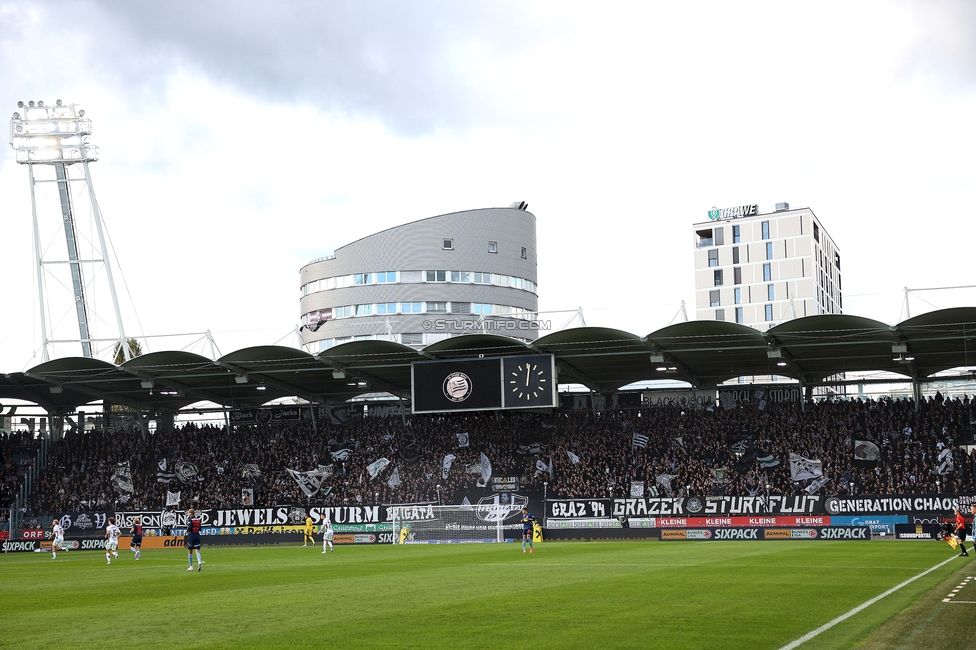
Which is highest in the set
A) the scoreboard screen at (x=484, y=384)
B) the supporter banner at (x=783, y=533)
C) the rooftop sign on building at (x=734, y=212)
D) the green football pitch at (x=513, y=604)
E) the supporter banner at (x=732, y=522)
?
the rooftop sign on building at (x=734, y=212)

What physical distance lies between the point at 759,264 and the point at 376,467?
3536 inches

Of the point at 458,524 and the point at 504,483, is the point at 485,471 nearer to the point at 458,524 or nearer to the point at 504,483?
the point at 504,483

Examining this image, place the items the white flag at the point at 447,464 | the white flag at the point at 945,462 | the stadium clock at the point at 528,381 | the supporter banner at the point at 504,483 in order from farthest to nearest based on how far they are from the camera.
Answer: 1. the white flag at the point at 447,464
2. the supporter banner at the point at 504,483
3. the stadium clock at the point at 528,381
4. the white flag at the point at 945,462

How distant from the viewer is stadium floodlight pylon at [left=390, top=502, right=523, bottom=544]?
52.3m

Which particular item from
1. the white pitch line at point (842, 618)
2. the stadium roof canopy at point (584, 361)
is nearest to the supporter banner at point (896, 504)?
the stadium roof canopy at point (584, 361)

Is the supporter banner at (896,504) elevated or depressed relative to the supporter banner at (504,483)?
depressed

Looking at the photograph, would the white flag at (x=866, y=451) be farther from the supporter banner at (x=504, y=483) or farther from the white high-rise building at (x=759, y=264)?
the white high-rise building at (x=759, y=264)

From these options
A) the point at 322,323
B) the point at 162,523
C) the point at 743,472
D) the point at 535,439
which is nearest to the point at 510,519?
the point at 535,439

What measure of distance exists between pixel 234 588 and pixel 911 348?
41800mm

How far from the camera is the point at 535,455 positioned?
197 ft

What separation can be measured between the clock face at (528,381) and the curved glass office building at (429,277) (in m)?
49.7

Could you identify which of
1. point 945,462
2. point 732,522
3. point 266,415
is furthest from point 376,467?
point 945,462

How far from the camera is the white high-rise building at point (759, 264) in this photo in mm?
134875

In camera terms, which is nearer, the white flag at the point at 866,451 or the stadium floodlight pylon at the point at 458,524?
the stadium floodlight pylon at the point at 458,524
